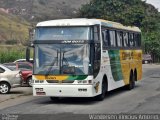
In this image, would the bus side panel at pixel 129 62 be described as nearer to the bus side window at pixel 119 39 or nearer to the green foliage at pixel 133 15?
the bus side window at pixel 119 39

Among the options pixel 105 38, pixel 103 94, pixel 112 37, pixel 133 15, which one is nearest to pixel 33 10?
pixel 133 15

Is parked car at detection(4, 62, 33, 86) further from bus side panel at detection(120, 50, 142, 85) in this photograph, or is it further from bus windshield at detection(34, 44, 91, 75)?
bus windshield at detection(34, 44, 91, 75)

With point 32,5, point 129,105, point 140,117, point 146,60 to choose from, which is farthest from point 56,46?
point 32,5

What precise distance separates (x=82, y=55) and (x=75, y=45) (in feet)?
1.58

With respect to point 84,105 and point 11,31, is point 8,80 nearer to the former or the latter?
point 84,105

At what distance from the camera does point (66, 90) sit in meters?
18.6

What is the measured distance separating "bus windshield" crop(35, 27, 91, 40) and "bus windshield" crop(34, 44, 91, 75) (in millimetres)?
335

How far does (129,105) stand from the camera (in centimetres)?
1814

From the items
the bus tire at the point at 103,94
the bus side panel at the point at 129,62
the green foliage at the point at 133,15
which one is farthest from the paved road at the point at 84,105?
the green foliage at the point at 133,15

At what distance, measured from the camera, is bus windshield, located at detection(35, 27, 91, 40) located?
19.0m

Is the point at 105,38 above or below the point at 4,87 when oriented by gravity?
above

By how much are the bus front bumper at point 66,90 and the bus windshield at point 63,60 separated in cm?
51

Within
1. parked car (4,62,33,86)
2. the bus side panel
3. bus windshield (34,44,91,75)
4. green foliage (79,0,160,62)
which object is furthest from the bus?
green foliage (79,0,160,62)

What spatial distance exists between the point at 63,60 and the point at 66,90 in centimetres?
112
